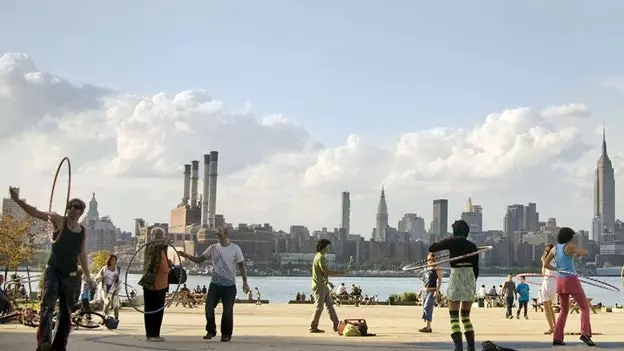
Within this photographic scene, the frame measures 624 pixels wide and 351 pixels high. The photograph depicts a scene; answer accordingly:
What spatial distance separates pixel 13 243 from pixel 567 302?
3782cm

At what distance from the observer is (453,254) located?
1234 cm

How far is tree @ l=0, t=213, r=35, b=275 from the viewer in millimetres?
46281

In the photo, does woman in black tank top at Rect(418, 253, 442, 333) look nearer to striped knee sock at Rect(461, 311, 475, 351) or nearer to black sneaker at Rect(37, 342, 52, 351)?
striped knee sock at Rect(461, 311, 475, 351)

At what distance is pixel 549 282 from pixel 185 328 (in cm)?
701

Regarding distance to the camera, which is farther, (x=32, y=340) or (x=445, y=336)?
(x=445, y=336)

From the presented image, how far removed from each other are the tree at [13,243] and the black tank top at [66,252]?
109 feet

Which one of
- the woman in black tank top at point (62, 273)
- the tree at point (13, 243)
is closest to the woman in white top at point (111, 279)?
the woman in black tank top at point (62, 273)

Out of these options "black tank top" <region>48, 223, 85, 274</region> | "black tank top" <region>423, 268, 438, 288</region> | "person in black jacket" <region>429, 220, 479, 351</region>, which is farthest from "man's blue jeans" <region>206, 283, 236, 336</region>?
"black tank top" <region>423, 268, 438, 288</region>

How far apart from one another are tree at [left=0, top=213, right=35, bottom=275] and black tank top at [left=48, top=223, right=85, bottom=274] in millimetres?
33334

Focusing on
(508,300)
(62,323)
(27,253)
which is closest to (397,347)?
(62,323)

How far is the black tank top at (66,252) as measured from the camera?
1102 cm

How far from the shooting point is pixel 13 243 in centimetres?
4738

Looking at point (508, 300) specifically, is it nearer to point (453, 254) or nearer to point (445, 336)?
point (445, 336)

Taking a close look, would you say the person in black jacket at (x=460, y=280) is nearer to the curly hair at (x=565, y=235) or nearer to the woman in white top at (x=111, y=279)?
the curly hair at (x=565, y=235)
